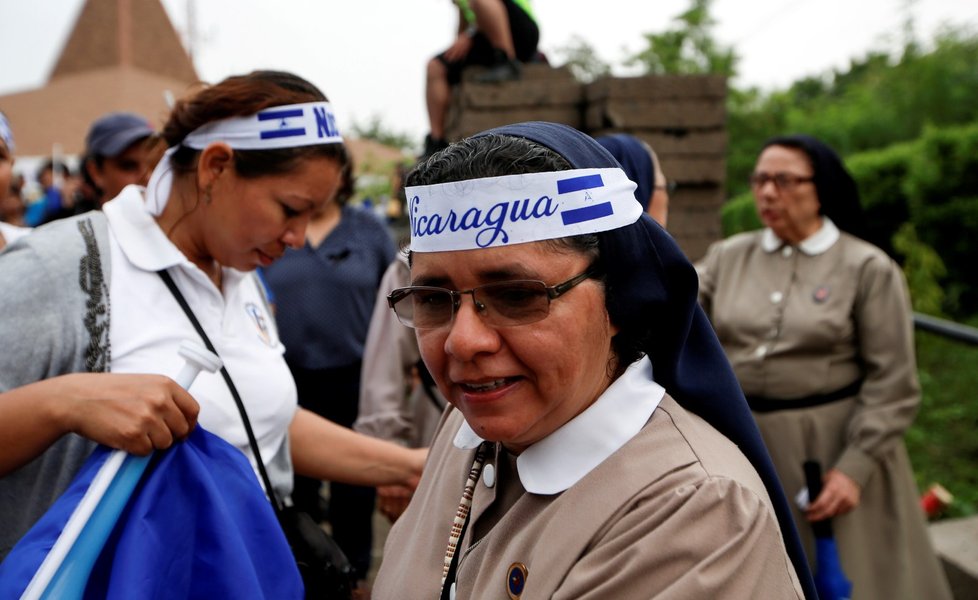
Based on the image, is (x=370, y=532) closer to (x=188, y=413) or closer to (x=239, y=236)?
(x=239, y=236)

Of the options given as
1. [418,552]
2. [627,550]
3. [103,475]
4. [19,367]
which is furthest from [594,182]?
[19,367]

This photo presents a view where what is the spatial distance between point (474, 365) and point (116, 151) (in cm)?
369

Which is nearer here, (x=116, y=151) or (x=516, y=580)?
(x=516, y=580)

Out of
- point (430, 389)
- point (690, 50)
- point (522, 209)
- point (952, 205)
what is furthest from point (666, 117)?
point (690, 50)

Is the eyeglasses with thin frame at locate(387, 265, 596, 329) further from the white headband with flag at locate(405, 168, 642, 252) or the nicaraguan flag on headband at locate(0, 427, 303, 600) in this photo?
the nicaraguan flag on headband at locate(0, 427, 303, 600)

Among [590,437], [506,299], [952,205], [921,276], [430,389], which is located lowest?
[921,276]

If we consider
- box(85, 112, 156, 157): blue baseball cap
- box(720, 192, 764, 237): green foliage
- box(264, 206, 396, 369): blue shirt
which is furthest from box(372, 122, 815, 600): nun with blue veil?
box(720, 192, 764, 237): green foliage

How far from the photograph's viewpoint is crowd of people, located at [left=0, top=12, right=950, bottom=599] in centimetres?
139

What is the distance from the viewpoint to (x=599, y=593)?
50.5 inches

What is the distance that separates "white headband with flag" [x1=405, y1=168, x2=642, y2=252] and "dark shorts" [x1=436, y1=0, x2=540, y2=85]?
13.3ft

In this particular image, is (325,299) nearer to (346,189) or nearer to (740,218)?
(346,189)

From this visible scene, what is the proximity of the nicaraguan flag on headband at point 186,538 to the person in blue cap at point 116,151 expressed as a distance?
9.89 ft

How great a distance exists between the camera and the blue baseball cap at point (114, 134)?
14.7 feet

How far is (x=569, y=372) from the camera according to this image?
1496 mm
